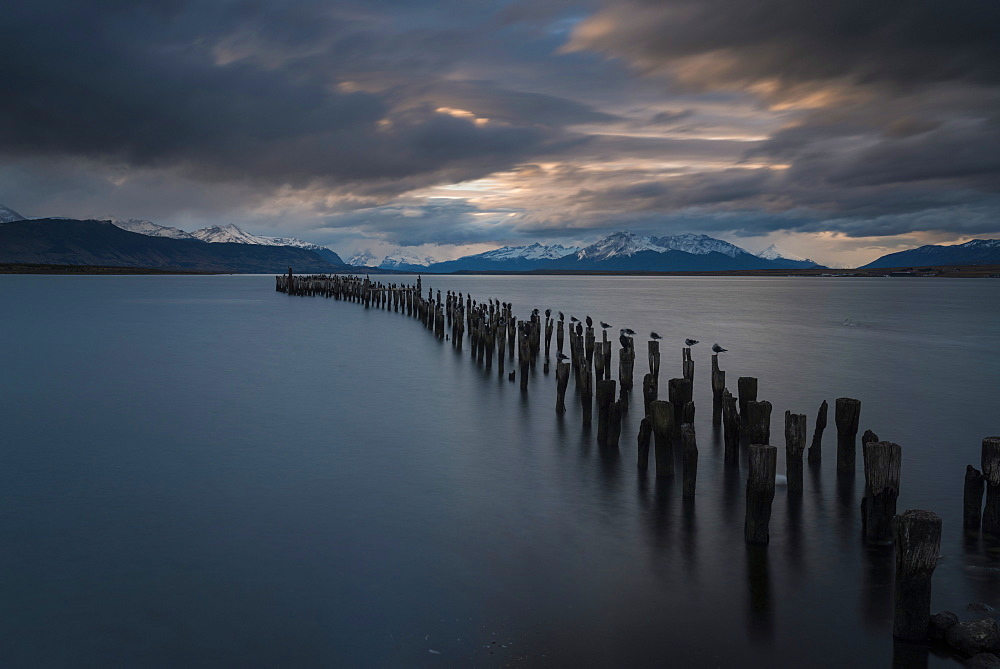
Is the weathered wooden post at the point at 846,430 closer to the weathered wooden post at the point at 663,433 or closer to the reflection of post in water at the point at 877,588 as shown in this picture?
the weathered wooden post at the point at 663,433

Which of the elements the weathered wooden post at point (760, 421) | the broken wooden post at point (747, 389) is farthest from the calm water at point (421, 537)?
the broken wooden post at point (747, 389)

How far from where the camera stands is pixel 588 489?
1022 cm

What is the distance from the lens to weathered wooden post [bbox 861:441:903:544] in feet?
23.9

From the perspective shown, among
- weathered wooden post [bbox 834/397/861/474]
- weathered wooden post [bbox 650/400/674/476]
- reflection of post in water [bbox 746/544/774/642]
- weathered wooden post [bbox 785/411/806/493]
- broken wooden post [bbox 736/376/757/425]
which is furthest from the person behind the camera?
broken wooden post [bbox 736/376/757/425]

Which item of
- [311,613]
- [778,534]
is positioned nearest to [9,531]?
[311,613]

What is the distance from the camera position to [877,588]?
6898 millimetres

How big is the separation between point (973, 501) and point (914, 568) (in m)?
3.74

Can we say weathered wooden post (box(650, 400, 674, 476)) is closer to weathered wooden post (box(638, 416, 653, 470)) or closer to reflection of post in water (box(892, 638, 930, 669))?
weathered wooden post (box(638, 416, 653, 470))

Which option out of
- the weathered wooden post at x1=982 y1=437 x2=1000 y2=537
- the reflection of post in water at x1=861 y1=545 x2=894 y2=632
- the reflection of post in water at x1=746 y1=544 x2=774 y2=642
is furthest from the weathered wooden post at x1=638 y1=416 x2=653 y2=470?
the weathered wooden post at x1=982 y1=437 x2=1000 y2=537

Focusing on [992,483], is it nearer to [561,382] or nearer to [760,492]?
[760,492]

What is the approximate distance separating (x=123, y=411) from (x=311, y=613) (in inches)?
465

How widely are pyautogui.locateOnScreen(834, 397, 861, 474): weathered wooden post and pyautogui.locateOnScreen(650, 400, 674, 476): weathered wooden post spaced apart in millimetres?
2599

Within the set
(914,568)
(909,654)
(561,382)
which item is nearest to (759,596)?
(909,654)

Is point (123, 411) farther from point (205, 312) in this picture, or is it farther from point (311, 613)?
point (205, 312)
